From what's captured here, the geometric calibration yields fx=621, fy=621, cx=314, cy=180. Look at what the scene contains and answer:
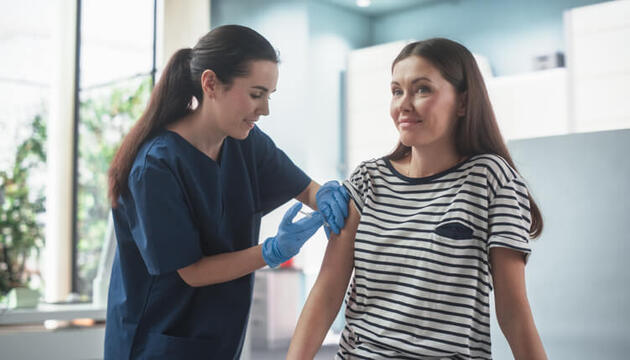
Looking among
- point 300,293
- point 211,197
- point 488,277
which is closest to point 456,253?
point 488,277

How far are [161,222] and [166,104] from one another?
12.5 inches

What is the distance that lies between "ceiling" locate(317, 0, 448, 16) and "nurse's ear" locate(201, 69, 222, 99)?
4.43 metres

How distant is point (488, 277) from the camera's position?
1108 millimetres

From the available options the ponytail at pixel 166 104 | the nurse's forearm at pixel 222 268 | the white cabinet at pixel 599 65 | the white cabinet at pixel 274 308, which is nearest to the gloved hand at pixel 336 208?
the nurse's forearm at pixel 222 268

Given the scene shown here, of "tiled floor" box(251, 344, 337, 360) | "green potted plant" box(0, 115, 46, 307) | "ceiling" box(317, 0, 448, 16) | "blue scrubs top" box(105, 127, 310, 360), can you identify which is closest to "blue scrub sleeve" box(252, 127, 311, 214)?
"blue scrubs top" box(105, 127, 310, 360)

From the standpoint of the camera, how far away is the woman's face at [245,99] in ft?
4.61

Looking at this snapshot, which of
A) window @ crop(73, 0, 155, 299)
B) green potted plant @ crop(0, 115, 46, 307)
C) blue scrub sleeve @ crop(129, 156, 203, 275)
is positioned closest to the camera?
blue scrub sleeve @ crop(129, 156, 203, 275)

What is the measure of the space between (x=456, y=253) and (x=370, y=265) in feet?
0.54

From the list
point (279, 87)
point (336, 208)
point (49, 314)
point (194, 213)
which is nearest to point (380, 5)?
point (279, 87)

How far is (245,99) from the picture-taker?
1.40 meters

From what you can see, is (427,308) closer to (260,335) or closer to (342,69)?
(260,335)

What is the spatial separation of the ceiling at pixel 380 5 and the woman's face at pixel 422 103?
4672 millimetres

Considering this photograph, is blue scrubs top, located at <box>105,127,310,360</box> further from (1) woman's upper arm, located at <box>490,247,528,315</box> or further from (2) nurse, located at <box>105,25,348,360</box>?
(1) woman's upper arm, located at <box>490,247,528,315</box>

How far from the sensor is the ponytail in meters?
1.46
